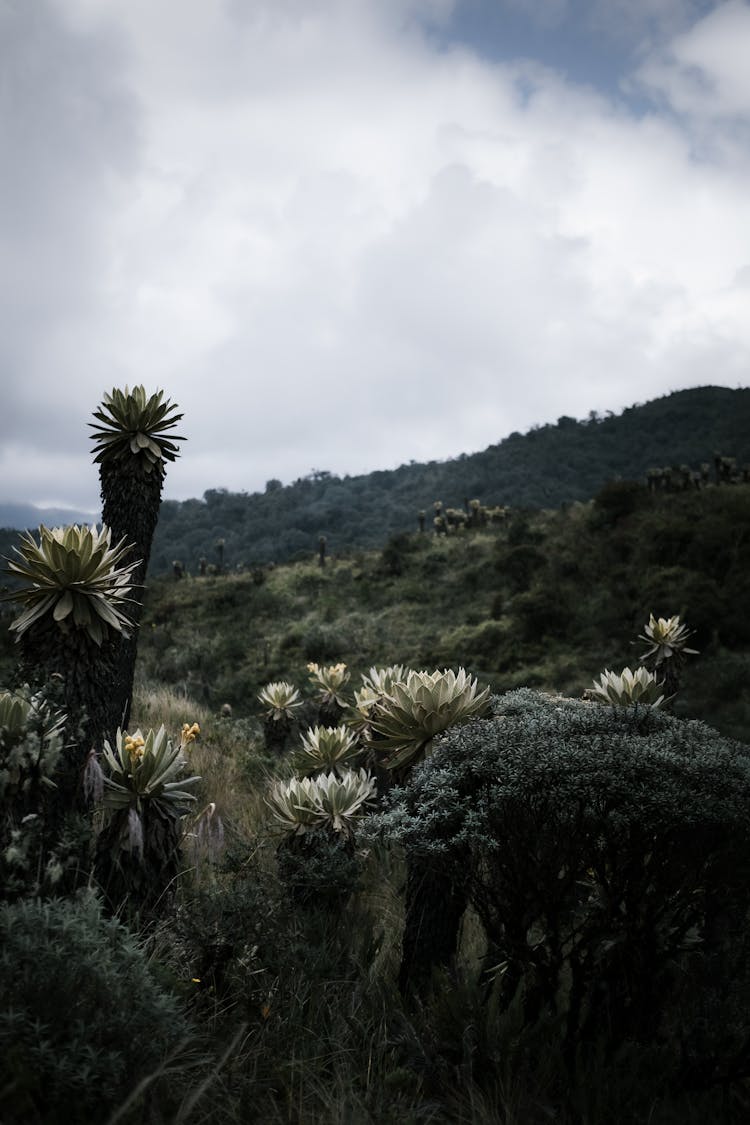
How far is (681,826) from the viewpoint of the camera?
296cm

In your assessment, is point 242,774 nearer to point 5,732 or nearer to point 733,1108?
point 5,732

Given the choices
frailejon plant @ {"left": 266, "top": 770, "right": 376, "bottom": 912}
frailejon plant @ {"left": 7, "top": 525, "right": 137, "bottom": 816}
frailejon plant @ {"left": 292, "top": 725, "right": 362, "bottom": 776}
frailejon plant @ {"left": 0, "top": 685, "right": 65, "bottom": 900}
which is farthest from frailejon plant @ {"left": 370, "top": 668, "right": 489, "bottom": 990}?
frailejon plant @ {"left": 0, "top": 685, "right": 65, "bottom": 900}

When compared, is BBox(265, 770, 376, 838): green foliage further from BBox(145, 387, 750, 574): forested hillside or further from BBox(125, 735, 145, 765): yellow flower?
BBox(145, 387, 750, 574): forested hillside

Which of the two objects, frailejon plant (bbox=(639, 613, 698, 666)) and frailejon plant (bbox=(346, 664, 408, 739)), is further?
frailejon plant (bbox=(639, 613, 698, 666))

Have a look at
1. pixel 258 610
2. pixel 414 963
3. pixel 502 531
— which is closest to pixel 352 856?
pixel 414 963

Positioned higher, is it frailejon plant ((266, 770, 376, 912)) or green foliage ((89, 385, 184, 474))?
green foliage ((89, 385, 184, 474))

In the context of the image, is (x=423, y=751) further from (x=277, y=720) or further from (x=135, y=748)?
(x=277, y=720)

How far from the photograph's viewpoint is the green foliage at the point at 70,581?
3.63 m

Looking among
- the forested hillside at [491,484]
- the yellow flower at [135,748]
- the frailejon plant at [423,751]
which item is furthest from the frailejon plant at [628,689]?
the forested hillside at [491,484]

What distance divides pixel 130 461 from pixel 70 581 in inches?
87.4

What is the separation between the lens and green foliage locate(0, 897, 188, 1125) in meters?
2.03

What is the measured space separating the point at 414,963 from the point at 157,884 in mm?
1300

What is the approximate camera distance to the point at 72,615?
373 cm

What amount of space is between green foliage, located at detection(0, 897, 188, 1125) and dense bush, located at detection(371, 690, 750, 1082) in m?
1.23
